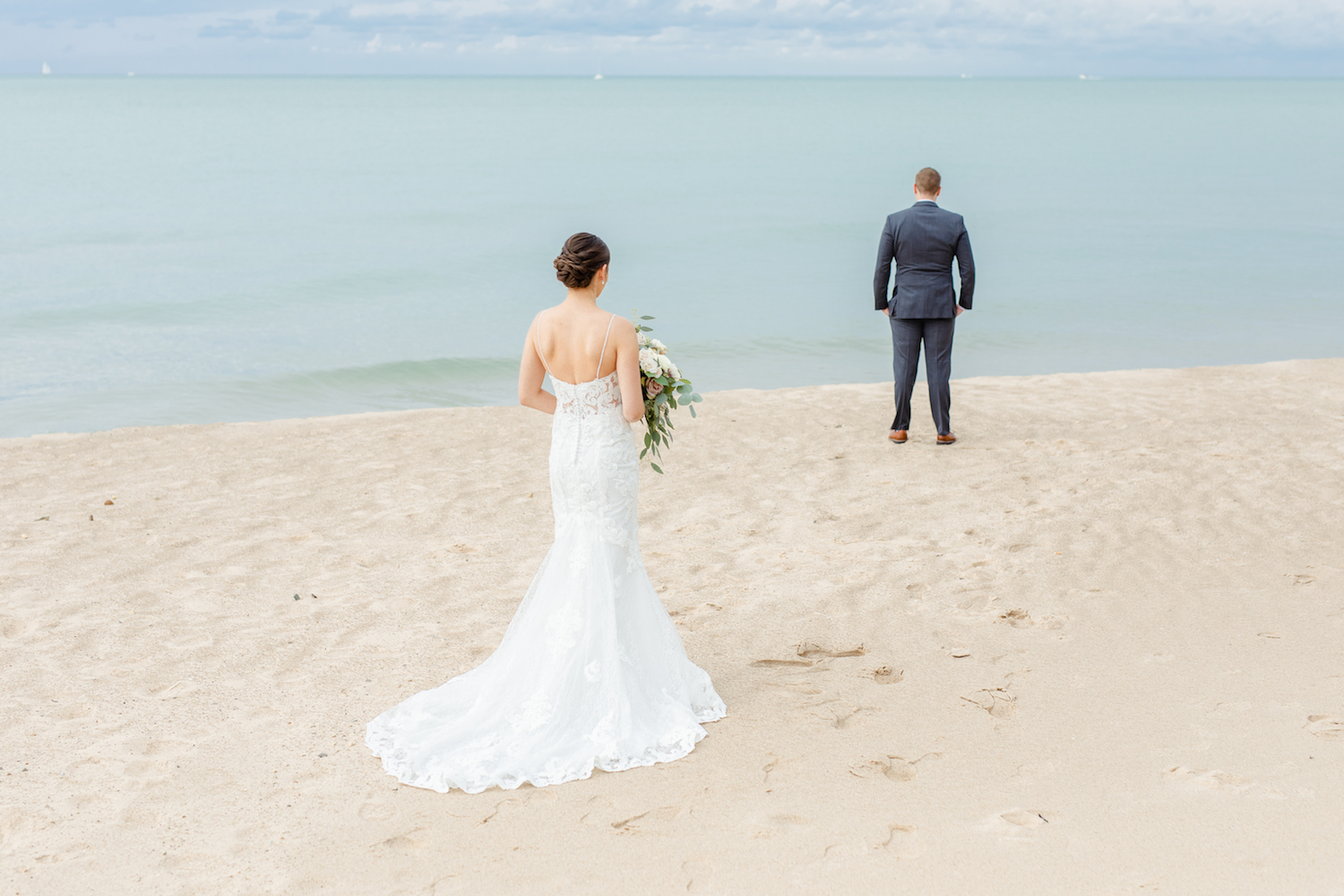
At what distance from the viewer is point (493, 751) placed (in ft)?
13.5

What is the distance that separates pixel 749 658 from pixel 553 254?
841 inches

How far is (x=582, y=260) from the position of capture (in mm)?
4047

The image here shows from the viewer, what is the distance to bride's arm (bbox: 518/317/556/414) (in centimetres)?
424

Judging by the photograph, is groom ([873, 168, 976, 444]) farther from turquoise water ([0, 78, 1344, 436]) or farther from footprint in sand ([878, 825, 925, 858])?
turquoise water ([0, 78, 1344, 436])

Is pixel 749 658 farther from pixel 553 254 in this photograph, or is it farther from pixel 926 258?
pixel 553 254

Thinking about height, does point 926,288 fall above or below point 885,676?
above

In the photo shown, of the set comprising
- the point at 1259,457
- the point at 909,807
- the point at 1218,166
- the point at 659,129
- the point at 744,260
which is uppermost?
the point at 659,129

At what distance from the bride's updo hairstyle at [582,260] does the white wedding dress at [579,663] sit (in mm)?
281

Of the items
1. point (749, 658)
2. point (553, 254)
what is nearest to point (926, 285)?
point (749, 658)

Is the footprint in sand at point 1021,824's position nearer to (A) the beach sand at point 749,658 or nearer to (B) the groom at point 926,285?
(A) the beach sand at point 749,658

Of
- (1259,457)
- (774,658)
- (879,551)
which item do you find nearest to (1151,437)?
(1259,457)

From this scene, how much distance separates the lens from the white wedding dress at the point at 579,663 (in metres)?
4.16

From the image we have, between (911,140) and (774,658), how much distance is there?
6130 cm

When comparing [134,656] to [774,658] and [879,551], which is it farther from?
[879,551]
